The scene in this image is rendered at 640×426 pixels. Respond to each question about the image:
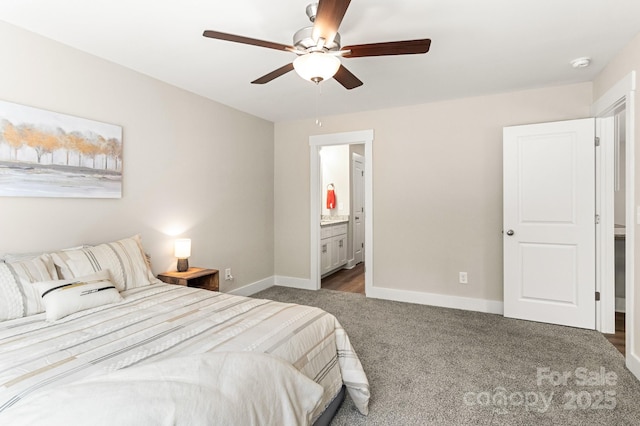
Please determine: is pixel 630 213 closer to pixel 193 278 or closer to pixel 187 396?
pixel 187 396

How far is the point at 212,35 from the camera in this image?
5.75 ft

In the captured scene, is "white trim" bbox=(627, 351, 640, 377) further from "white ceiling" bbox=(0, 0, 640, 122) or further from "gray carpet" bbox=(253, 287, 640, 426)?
"white ceiling" bbox=(0, 0, 640, 122)

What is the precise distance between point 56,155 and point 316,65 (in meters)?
2.01

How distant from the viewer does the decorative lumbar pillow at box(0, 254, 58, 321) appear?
5.83 feet

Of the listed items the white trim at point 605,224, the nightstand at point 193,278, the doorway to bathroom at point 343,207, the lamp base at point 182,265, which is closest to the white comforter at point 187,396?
the nightstand at point 193,278

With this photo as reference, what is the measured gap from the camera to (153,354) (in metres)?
1.36

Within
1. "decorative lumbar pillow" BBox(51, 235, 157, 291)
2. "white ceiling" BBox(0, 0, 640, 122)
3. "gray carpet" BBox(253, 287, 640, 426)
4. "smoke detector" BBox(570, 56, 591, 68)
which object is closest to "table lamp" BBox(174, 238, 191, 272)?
"decorative lumbar pillow" BBox(51, 235, 157, 291)

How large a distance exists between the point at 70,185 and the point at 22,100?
→ 0.62 meters

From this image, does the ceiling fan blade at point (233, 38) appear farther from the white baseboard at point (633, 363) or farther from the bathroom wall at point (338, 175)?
the bathroom wall at point (338, 175)

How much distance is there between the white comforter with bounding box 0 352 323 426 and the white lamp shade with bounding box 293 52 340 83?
4.74 feet

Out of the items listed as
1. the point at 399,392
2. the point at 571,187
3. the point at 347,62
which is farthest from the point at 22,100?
the point at 571,187

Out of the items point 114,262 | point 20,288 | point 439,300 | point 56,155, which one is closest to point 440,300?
point 439,300

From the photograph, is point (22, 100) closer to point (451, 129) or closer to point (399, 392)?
point (399, 392)

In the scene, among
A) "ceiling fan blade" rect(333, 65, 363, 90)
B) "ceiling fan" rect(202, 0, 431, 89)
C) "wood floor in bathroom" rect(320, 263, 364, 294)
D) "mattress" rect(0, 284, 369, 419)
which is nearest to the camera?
"mattress" rect(0, 284, 369, 419)
